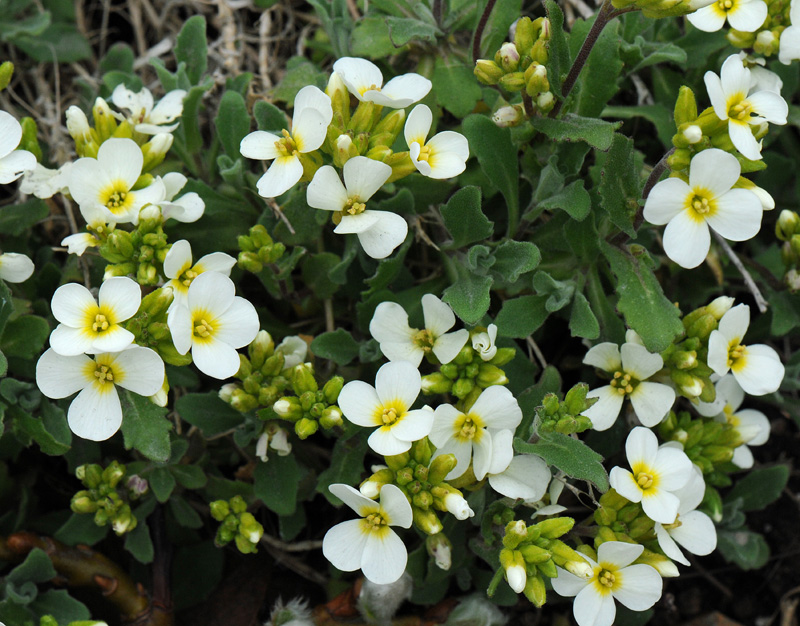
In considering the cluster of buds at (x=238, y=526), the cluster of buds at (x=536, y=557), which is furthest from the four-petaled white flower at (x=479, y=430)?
the cluster of buds at (x=238, y=526)

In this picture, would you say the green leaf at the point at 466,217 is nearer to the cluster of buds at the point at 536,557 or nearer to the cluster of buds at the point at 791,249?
the cluster of buds at the point at 536,557

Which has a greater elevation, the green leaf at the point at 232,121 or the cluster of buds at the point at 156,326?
the green leaf at the point at 232,121

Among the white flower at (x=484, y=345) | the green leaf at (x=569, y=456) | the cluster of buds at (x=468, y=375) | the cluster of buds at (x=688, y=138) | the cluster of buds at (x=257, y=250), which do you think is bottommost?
the cluster of buds at (x=468, y=375)

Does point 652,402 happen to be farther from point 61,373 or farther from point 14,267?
point 14,267

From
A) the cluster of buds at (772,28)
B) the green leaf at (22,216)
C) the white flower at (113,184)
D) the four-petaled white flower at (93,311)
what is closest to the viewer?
the four-petaled white flower at (93,311)

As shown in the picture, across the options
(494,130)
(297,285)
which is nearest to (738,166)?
(494,130)

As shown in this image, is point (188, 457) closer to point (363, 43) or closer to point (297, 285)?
point (297, 285)

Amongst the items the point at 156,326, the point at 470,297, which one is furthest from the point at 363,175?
the point at 156,326

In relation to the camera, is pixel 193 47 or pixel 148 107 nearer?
pixel 148 107
